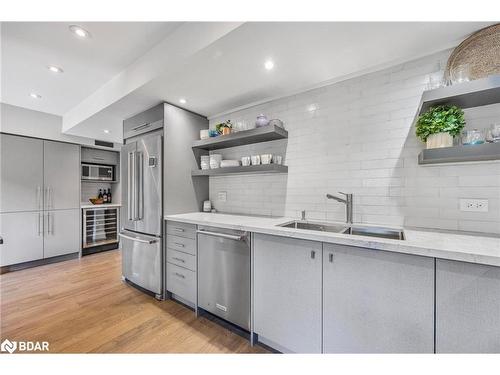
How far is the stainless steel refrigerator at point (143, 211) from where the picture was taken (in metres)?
2.41

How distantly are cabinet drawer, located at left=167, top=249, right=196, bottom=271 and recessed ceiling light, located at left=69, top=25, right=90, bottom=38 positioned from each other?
6.92 ft

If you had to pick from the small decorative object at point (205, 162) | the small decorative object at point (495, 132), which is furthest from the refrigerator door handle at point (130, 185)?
the small decorative object at point (495, 132)

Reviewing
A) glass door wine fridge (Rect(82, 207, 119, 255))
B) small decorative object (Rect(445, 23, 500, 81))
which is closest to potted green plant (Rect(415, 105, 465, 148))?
small decorative object (Rect(445, 23, 500, 81))

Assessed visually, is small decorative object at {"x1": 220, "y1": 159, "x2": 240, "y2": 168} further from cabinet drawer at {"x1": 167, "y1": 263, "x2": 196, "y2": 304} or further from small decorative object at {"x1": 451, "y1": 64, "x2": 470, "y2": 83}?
small decorative object at {"x1": 451, "y1": 64, "x2": 470, "y2": 83}

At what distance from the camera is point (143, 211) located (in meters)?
2.56

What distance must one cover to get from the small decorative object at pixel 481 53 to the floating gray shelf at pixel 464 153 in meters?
0.52

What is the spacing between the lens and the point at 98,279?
116 inches

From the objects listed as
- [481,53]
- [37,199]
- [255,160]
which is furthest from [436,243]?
[37,199]

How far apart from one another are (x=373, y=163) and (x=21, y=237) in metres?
4.90

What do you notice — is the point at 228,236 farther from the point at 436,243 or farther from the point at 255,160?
the point at 436,243

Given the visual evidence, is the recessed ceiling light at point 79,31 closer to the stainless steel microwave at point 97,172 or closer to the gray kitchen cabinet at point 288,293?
the gray kitchen cabinet at point 288,293

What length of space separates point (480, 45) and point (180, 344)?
9.81 feet

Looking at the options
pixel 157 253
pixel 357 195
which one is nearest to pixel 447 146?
pixel 357 195

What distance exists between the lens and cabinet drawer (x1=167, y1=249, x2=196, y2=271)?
→ 2.12m
